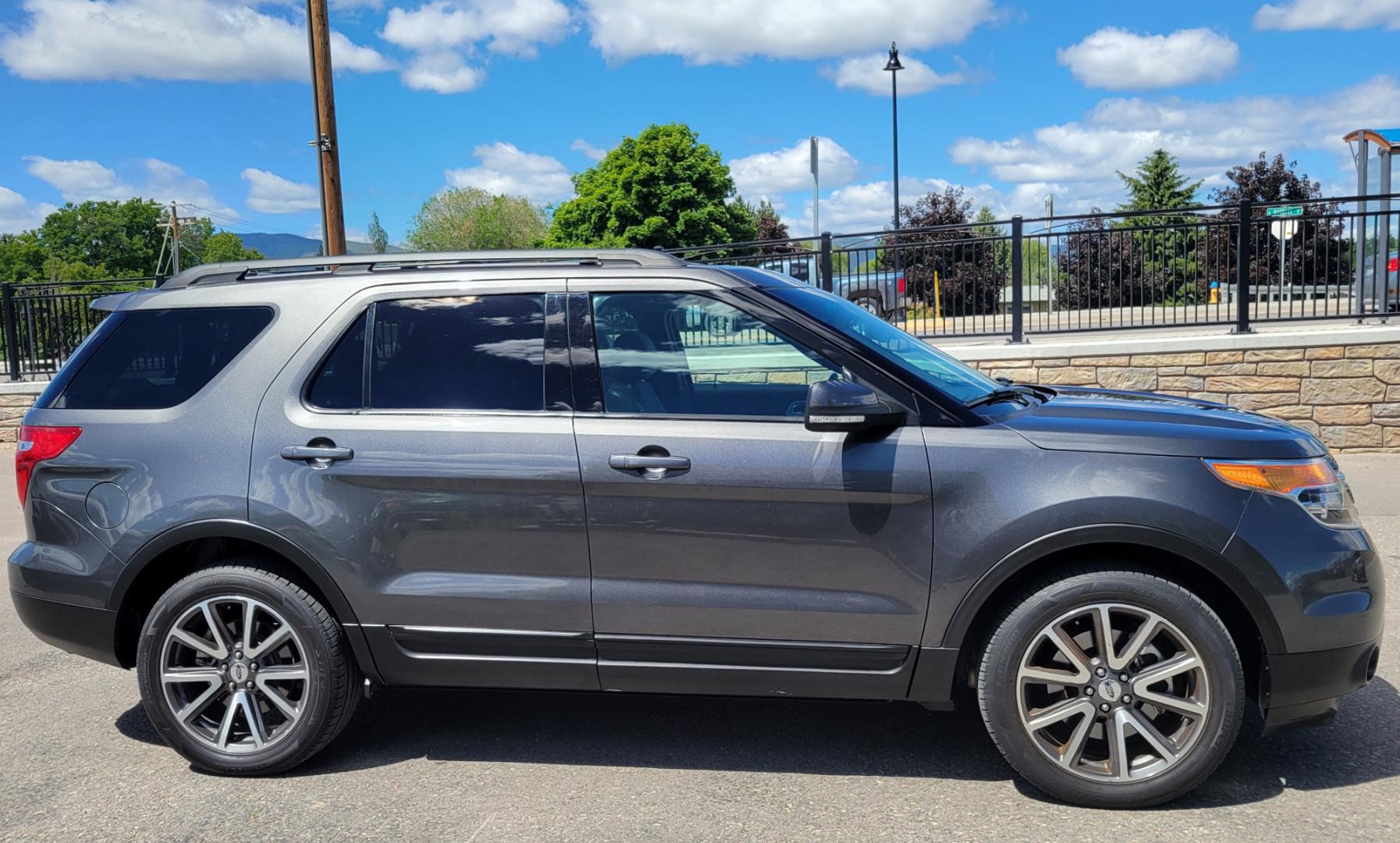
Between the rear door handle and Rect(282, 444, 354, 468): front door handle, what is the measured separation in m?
0.95

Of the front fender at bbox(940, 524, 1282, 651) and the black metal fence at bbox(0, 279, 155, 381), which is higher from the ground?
the black metal fence at bbox(0, 279, 155, 381)

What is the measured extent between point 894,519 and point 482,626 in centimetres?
145

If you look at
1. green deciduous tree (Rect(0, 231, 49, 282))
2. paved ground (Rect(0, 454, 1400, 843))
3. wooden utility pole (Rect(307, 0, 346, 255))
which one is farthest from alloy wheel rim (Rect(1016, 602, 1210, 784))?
green deciduous tree (Rect(0, 231, 49, 282))

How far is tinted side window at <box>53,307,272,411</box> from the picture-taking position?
164 inches

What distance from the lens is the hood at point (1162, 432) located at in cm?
353

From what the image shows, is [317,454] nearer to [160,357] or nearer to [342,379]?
[342,379]

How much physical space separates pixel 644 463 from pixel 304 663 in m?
1.44

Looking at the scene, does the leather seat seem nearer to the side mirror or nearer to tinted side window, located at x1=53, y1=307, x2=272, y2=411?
the side mirror

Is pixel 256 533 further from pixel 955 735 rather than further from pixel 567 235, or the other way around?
pixel 567 235

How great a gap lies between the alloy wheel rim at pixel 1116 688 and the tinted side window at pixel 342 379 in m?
2.46

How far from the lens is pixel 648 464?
3.69 metres

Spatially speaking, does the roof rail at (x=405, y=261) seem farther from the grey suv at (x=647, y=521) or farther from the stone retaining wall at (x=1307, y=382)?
the stone retaining wall at (x=1307, y=382)

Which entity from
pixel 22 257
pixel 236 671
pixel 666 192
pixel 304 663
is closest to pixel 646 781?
pixel 304 663

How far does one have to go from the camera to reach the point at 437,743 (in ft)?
14.3
